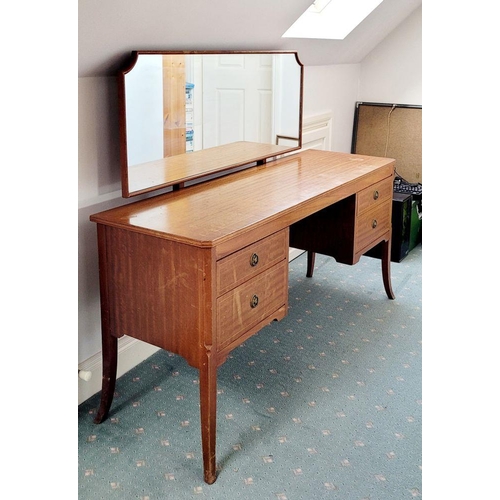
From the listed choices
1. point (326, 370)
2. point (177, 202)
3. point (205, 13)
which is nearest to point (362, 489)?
point (326, 370)

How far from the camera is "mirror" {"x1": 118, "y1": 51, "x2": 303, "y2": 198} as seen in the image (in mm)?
1928

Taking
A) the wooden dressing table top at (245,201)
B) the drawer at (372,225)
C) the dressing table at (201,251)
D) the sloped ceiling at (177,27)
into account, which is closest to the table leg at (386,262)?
the drawer at (372,225)

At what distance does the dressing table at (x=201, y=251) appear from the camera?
163cm

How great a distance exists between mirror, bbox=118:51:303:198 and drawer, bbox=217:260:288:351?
503 mm

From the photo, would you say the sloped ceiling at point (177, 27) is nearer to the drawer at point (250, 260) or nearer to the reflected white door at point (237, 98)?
the reflected white door at point (237, 98)

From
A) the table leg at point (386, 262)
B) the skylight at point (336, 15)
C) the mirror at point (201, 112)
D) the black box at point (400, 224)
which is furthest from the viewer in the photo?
the black box at point (400, 224)

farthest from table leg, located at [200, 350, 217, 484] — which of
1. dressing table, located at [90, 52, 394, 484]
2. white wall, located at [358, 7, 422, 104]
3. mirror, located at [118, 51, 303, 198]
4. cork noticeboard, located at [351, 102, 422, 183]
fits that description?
white wall, located at [358, 7, 422, 104]

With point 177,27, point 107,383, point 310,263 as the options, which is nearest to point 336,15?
point 310,263

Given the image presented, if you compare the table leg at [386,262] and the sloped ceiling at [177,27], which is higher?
the sloped ceiling at [177,27]

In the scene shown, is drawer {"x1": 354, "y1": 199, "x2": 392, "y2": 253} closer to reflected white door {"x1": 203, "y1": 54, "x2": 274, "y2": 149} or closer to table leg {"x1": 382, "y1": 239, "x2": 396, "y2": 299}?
table leg {"x1": 382, "y1": 239, "x2": 396, "y2": 299}

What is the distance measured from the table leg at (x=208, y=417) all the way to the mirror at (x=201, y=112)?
659 mm

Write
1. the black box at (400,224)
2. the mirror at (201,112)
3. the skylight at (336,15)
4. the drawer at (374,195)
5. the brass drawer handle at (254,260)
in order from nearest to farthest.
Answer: the brass drawer handle at (254,260), the mirror at (201,112), the drawer at (374,195), the skylight at (336,15), the black box at (400,224)

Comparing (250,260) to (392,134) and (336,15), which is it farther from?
(392,134)
